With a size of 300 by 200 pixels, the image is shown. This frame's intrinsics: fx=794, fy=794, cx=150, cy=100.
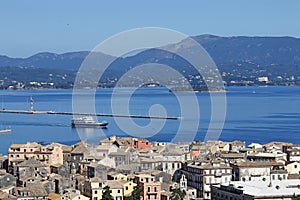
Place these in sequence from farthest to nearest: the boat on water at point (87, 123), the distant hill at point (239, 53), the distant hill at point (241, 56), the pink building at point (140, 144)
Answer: the distant hill at point (239, 53)
the distant hill at point (241, 56)
the boat on water at point (87, 123)
the pink building at point (140, 144)

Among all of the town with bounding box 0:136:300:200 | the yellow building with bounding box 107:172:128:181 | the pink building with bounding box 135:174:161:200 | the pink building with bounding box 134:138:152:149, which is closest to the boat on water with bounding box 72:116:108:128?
the pink building with bounding box 134:138:152:149

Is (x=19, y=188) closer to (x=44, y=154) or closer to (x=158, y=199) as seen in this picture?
(x=158, y=199)

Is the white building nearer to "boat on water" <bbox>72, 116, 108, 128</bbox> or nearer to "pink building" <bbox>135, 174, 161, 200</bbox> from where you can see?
"pink building" <bbox>135, 174, 161, 200</bbox>

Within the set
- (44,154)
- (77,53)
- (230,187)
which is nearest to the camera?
(230,187)

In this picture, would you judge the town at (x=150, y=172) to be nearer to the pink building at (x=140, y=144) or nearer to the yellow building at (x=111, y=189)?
the yellow building at (x=111, y=189)

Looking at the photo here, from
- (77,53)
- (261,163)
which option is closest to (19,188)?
(261,163)

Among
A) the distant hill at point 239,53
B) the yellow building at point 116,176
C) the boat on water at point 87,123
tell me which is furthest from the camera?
the distant hill at point 239,53

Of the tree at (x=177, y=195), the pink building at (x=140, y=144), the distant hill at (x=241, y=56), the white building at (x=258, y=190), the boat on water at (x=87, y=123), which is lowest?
the tree at (x=177, y=195)

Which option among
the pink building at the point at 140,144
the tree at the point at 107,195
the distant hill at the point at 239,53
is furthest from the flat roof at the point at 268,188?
the distant hill at the point at 239,53

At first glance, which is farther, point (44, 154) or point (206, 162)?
point (44, 154)
